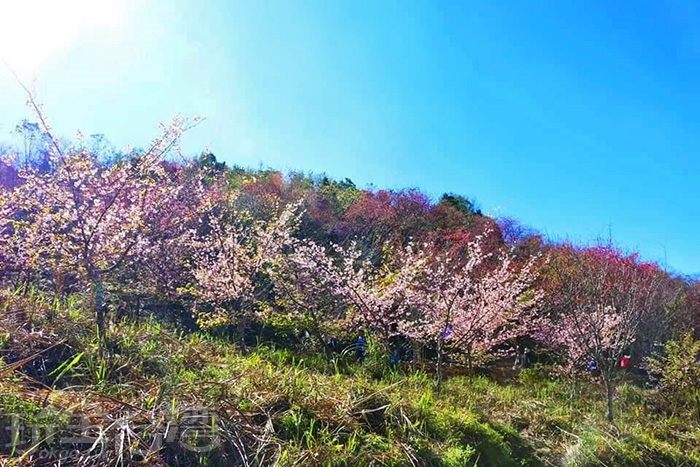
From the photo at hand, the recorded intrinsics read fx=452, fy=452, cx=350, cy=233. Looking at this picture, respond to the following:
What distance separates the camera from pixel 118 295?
327 inches

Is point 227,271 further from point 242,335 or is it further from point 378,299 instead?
point 378,299

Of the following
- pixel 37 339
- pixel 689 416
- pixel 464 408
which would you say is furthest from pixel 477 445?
pixel 689 416

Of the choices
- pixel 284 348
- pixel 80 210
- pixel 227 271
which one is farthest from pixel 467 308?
pixel 80 210

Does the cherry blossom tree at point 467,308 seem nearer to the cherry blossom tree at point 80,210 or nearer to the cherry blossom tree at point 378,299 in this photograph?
the cherry blossom tree at point 378,299

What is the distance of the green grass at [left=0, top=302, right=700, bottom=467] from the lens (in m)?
2.40

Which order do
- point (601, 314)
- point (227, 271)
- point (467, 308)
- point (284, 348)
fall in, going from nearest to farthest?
point (601, 314), point (284, 348), point (227, 271), point (467, 308)

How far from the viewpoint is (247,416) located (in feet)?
9.25

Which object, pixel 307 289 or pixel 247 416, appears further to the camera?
pixel 307 289

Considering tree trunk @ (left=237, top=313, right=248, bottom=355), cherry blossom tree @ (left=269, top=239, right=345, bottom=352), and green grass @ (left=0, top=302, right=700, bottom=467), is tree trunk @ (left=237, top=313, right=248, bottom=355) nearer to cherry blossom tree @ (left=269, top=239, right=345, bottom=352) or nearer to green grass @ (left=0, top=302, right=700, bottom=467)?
green grass @ (left=0, top=302, right=700, bottom=467)

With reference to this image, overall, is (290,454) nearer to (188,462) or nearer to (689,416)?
(188,462)

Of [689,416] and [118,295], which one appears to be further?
[118,295]

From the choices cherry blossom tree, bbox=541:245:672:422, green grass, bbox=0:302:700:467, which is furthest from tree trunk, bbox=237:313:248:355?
cherry blossom tree, bbox=541:245:672:422

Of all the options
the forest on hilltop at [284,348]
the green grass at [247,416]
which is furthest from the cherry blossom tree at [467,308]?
the green grass at [247,416]

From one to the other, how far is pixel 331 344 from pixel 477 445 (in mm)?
6058
